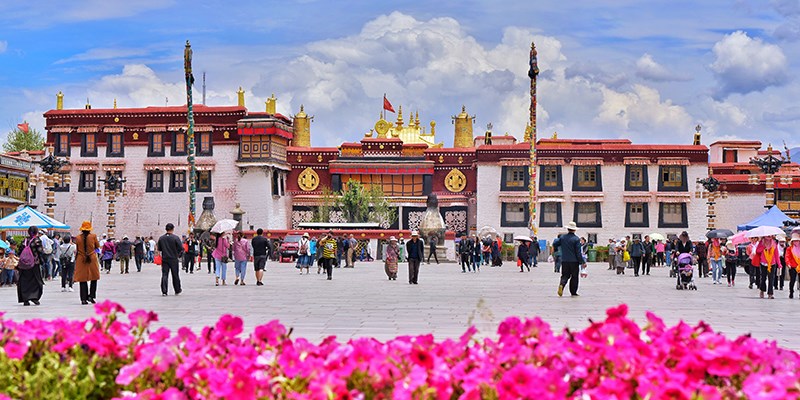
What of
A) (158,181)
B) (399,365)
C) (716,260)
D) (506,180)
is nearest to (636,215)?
(506,180)

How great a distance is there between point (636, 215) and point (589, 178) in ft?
12.1

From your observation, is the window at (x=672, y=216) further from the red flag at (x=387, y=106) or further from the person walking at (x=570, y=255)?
the person walking at (x=570, y=255)

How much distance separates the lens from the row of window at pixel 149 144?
64.1 metres

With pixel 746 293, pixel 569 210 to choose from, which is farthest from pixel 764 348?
pixel 569 210

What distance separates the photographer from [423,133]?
3450 inches

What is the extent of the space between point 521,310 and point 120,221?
1991 inches

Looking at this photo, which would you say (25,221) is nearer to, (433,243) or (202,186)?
(433,243)

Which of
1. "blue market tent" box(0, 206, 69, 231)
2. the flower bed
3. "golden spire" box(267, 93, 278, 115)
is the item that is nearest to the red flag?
"golden spire" box(267, 93, 278, 115)

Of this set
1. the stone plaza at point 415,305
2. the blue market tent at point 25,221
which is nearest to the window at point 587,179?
the stone plaza at point 415,305

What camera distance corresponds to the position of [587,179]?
62.4m

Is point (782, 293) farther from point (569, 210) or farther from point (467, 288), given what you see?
point (569, 210)

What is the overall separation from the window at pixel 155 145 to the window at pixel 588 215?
26.7 meters

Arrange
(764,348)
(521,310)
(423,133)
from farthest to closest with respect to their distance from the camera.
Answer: (423,133), (521,310), (764,348)

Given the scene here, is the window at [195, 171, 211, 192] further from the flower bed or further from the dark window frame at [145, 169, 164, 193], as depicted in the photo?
the flower bed
